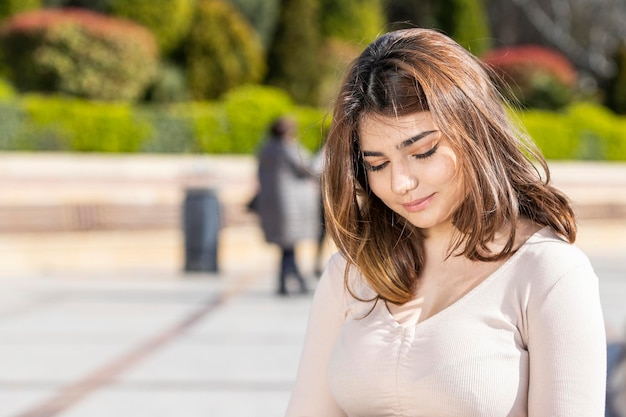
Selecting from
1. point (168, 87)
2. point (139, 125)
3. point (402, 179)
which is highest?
point (402, 179)

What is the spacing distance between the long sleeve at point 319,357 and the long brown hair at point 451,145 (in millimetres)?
80

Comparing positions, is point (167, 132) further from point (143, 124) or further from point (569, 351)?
point (569, 351)

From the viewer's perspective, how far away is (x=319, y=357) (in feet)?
6.54

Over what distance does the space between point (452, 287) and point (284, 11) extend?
21768 mm

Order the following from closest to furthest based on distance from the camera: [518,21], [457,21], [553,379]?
[553,379] < [457,21] < [518,21]

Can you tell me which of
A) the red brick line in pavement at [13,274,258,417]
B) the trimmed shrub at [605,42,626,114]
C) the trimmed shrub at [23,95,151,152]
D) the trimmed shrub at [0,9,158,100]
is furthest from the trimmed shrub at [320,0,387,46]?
the red brick line in pavement at [13,274,258,417]

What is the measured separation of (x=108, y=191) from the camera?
16094 millimetres

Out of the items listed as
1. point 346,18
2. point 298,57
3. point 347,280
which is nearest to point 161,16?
point 298,57

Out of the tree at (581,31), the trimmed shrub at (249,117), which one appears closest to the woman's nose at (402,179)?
the trimmed shrub at (249,117)

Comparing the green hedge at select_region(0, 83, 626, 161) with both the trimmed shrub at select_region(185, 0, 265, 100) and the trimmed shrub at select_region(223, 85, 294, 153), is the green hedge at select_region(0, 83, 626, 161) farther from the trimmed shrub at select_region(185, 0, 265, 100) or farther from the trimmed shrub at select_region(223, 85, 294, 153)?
the trimmed shrub at select_region(185, 0, 265, 100)

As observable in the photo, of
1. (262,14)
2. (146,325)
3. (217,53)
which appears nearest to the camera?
(146,325)

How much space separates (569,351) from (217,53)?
20544mm

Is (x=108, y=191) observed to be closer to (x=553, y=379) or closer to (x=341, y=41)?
(x=341, y=41)

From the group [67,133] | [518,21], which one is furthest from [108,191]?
[518,21]
